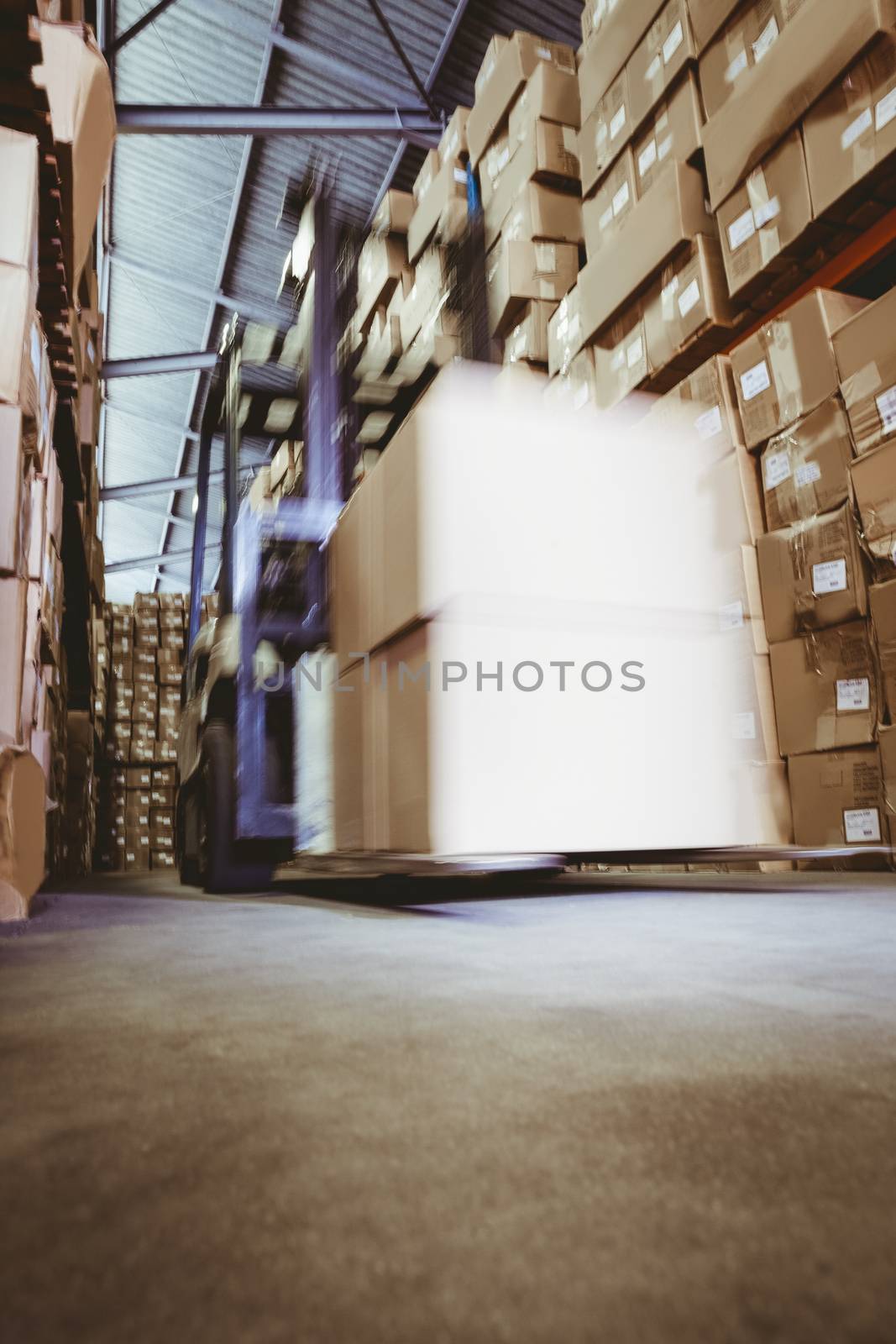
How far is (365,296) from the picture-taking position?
18.1 feet

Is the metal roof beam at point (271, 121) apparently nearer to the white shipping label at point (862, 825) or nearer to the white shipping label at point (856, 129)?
the white shipping label at point (856, 129)

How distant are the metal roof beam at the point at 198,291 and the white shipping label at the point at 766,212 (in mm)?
5722

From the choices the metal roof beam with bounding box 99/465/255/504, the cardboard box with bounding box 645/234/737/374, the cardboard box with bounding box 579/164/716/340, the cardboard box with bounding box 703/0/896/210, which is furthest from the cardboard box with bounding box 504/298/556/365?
the metal roof beam with bounding box 99/465/255/504

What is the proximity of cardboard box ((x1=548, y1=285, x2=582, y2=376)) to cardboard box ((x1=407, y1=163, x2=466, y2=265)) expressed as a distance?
1.05 metres

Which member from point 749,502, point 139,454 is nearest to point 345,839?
point 749,502

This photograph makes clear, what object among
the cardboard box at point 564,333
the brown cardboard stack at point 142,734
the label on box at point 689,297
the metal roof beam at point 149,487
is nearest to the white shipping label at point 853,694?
the label on box at point 689,297

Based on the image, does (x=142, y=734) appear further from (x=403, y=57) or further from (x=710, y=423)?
(x=710, y=423)

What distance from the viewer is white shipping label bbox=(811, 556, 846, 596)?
265 cm

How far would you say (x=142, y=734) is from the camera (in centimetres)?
745

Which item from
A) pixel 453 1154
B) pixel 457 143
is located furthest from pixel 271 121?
pixel 453 1154

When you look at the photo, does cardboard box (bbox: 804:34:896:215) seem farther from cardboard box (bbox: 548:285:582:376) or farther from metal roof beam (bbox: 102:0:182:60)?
metal roof beam (bbox: 102:0:182:60)

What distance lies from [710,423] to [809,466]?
434 millimetres

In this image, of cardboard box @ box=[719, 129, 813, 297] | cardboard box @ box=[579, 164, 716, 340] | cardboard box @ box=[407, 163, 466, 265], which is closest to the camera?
cardboard box @ box=[719, 129, 813, 297]

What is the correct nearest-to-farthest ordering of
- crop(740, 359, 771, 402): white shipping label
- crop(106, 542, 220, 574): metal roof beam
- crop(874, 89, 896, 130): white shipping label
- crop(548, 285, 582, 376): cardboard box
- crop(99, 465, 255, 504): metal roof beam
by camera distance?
crop(874, 89, 896, 130): white shipping label
crop(740, 359, 771, 402): white shipping label
crop(548, 285, 582, 376): cardboard box
crop(99, 465, 255, 504): metal roof beam
crop(106, 542, 220, 574): metal roof beam
